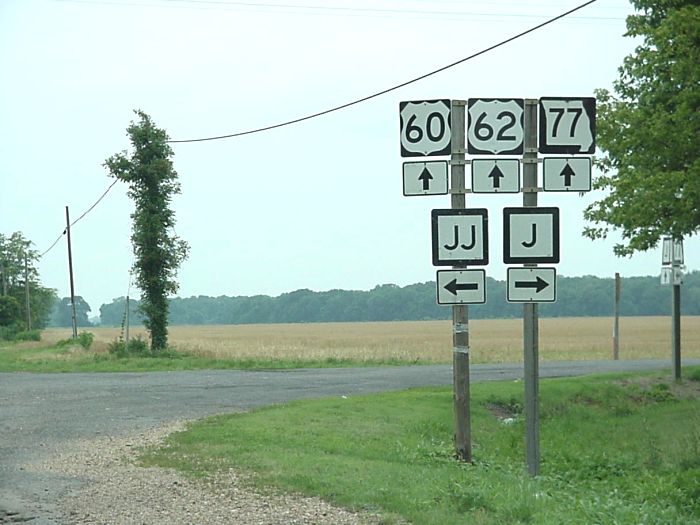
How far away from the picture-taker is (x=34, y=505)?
30.6 feet

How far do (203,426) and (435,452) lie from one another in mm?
4189

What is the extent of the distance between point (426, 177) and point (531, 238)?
146cm

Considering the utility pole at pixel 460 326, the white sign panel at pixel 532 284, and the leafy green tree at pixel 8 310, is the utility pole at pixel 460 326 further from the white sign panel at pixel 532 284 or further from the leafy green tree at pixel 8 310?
the leafy green tree at pixel 8 310

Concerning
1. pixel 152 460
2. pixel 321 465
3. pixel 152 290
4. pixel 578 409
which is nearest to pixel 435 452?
pixel 321 465

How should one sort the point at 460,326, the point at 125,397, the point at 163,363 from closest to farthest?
the point at 460,326 < the point at 125,397 < the point at 163,363

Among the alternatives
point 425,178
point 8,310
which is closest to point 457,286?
point 425,178

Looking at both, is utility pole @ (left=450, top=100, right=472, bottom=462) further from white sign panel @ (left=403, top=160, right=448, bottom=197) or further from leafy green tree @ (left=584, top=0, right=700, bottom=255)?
leafy green tree @ (left=584, top=0, right=700, bottom=255)

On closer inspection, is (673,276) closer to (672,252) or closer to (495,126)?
(672,252)

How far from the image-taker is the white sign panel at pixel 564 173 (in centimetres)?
1113

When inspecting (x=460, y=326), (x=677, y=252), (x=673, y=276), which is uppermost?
(x=677, y=252)

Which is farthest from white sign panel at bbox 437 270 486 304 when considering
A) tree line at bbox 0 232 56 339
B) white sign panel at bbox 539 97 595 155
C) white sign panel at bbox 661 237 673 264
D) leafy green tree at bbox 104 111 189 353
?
tree line at bbox 0 232 56 339

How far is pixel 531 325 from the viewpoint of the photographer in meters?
11.5

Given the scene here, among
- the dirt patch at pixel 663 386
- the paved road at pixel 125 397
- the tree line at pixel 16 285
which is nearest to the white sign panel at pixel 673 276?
the dirt patch at pixel 663 386

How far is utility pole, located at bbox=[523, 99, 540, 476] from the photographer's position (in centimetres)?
1143
